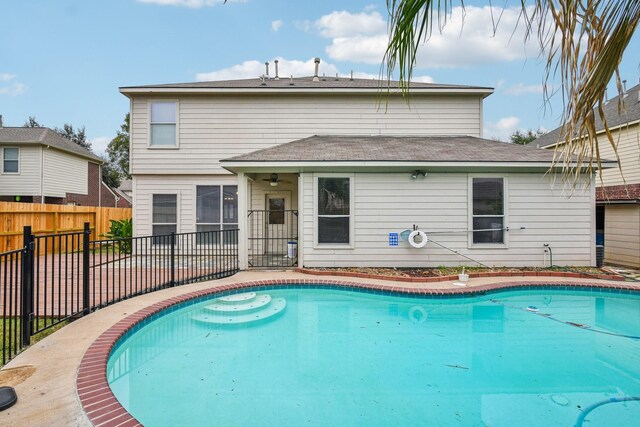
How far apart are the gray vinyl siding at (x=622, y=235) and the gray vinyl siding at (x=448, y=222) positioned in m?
1.63

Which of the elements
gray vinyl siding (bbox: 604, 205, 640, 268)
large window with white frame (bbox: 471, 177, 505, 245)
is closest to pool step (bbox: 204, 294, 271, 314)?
large window with white frame (bbox: 471, 177, 505, 245)

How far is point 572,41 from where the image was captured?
112 cm

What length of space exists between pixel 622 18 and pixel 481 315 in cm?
607

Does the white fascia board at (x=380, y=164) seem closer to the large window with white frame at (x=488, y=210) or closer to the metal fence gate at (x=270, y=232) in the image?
the large window with white frame at (x=488, y=210)

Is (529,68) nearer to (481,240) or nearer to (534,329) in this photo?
(534,329)

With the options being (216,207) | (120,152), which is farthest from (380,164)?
(120,152)

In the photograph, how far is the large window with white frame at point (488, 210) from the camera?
28.6 feet

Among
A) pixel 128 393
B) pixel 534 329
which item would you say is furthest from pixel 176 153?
pixel 534 329

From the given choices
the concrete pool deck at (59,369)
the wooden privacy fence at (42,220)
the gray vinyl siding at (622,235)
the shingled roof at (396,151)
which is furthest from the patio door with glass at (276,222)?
the gray vinyl siding at (622,235)

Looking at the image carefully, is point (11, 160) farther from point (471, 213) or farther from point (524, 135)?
point (524, 135)

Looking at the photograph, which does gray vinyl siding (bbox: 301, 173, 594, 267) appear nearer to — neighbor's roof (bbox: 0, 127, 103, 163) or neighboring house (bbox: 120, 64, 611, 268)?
neighboring house (bbox: 120, 64, 611, 268)

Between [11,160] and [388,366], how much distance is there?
69.3 feet

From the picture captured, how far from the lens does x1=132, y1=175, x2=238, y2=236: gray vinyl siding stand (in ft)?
35.7

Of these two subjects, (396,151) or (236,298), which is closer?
(236,298)
